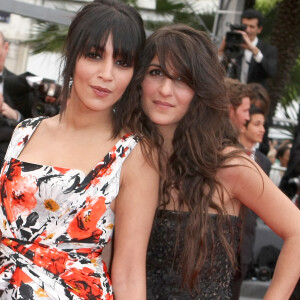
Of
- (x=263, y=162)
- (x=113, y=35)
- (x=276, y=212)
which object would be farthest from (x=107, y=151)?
(x=263, y=162)

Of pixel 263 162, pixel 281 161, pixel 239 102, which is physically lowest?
pixel 281 161

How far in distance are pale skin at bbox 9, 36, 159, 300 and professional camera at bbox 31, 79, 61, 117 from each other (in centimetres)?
235

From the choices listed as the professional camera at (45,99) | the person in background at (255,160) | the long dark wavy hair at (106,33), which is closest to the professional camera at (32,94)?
the professional camera at (45,99)

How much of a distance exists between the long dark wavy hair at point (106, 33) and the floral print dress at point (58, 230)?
0.88 feet

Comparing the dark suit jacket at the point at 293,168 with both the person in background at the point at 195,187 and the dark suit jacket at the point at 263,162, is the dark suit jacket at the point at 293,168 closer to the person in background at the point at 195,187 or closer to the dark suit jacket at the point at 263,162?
the dark suit jacket at the point at 263,162

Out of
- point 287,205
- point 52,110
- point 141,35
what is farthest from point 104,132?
point 52,110

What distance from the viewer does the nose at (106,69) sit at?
2.63 meters

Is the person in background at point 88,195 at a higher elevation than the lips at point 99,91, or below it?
below

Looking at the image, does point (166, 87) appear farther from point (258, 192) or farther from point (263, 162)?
point (263, 162)

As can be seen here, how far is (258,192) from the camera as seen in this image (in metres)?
2.91

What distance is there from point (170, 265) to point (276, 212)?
1.50 ft

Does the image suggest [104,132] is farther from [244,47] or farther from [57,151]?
[244,47]

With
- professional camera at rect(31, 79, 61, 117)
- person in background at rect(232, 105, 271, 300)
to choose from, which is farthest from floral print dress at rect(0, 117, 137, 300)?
professional camera at rect(31, 79, 61, 117)

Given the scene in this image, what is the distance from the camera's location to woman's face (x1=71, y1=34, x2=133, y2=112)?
2641 mm
